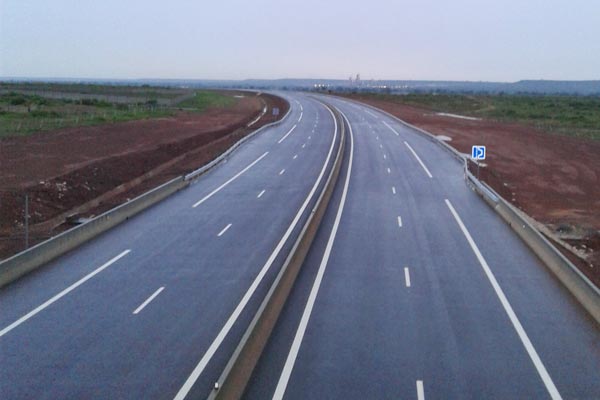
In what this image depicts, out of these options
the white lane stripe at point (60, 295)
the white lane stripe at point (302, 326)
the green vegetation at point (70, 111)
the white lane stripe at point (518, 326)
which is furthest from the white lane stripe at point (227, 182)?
the green vegetation at point (70, 111)

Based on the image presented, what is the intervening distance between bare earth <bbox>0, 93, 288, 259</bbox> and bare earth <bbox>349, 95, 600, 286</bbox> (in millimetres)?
18440

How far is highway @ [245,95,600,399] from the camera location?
13406 mm

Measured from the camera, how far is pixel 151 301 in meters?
18.1

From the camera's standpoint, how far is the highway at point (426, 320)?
13.4 m

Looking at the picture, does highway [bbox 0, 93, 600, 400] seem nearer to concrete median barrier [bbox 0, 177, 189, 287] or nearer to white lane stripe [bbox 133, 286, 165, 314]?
white lane stripe [bbox 133, 286, 165, 314]

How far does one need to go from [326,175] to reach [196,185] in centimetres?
698

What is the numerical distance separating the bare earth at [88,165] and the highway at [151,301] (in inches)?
156

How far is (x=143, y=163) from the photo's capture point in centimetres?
4784

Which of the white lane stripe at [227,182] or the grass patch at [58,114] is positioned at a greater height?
the white lane stripe at [227,182]

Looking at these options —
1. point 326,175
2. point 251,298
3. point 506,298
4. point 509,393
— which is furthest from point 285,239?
point 326,175

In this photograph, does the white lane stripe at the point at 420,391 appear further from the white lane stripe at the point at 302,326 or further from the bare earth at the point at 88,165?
the bare earth at the point at 88,165

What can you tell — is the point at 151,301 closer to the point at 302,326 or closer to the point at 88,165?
the point at 302,326

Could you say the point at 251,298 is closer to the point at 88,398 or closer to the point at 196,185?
the point at 88,398

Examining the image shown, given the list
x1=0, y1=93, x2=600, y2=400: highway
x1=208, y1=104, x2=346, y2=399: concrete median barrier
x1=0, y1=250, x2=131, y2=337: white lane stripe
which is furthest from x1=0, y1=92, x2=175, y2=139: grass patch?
x1=208, y1=104, x2=346, y2=399: concrete median barrier
